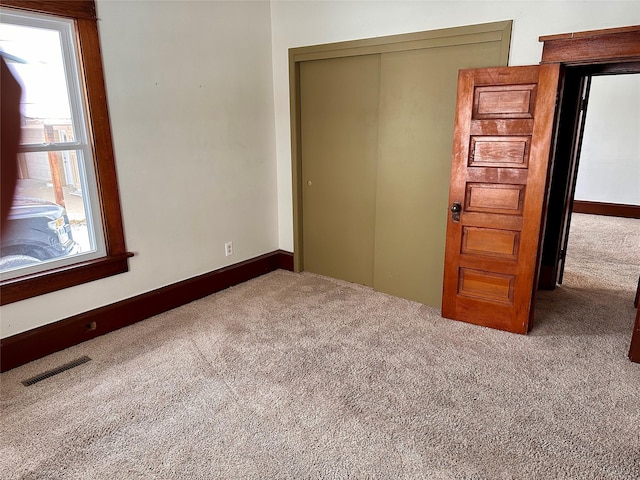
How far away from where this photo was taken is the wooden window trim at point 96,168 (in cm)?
241

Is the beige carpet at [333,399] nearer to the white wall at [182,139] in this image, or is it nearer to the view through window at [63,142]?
the white wall at [182,139]

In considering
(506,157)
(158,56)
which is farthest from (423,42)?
(158,56)

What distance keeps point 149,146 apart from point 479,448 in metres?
2.65

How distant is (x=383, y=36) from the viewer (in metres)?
3.11

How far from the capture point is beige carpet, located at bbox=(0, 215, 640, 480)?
5.98 feet

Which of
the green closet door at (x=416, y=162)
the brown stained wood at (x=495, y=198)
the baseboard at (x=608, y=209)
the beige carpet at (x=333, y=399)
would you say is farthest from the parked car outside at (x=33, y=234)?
the baseboard at (x=608, y=209)

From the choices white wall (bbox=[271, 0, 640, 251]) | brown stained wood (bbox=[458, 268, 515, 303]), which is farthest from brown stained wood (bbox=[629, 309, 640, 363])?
white wall (bbox=[271, 0, 640, 251])

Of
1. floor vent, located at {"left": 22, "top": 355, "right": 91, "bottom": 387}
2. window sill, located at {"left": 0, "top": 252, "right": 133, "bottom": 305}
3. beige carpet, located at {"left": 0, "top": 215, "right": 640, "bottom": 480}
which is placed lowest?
beige carpet, located at {"left": 0, "top": 215, "right": 640, "bottom": 480}

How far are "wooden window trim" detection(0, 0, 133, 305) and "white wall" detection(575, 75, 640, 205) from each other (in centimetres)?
638

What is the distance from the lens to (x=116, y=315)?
2.93 m

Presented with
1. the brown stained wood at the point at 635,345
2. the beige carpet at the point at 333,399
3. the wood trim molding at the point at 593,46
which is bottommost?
the beige carpet at the point at 333,399

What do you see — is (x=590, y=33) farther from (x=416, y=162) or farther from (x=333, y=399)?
(x=333, y=399)

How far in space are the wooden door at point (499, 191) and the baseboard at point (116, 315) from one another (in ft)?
5.82

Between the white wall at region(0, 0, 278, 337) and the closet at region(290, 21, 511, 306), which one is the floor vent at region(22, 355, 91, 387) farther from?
the closet at region(290, 21, 511, 306)
